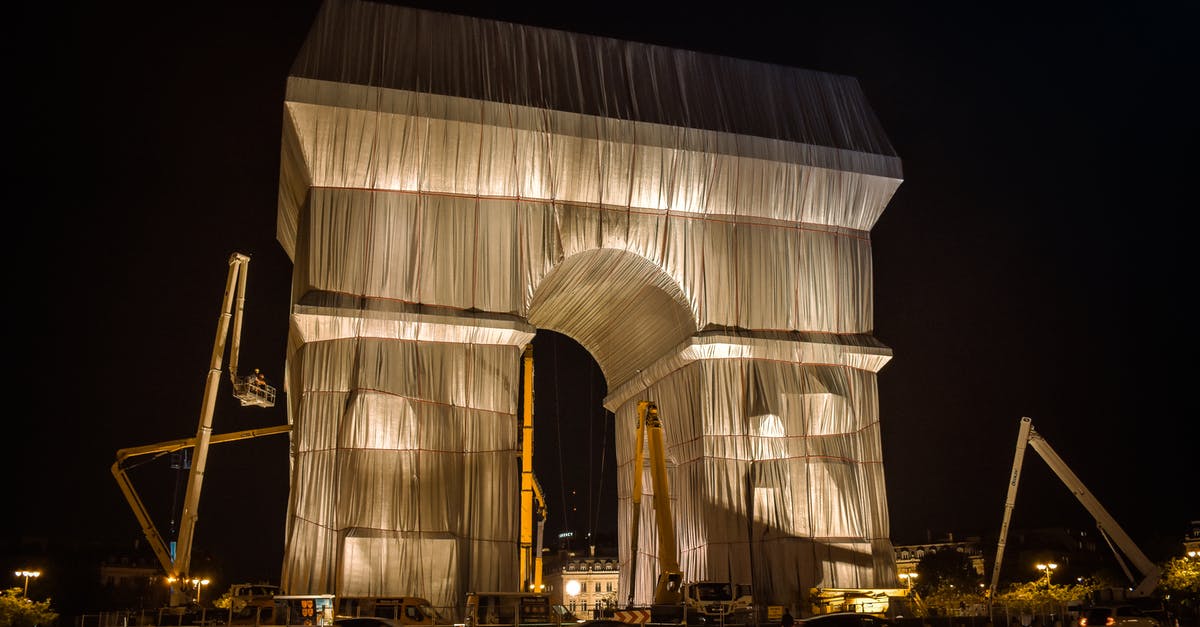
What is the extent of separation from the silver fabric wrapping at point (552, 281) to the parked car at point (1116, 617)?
20.3 ft

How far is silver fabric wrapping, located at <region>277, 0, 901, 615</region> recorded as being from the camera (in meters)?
23.0

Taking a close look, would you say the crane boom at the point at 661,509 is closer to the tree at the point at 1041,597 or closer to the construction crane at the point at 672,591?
the construction crane at the point at 672,591

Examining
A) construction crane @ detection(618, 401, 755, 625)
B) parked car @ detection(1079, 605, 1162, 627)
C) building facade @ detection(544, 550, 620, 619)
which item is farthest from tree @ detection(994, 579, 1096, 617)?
building facade @ detection(544, 550, 620, 619)

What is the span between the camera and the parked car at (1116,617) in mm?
19078

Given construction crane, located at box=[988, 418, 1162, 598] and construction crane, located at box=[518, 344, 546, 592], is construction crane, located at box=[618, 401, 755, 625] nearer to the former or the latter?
construction crane, located at box=[518, 344, 546, 592]

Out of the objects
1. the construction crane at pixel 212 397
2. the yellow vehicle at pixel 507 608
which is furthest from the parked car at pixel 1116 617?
the construction crane at pixel 212 397

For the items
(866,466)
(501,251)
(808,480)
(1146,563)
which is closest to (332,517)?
(501,251)

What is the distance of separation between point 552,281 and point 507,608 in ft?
28.1

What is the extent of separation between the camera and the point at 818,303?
27.1m

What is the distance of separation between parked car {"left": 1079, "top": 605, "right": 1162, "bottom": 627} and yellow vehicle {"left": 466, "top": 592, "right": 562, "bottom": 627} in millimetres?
10296

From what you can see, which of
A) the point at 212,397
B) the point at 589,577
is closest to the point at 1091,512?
the point at 212,397

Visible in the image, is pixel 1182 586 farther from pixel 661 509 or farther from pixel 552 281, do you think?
pixel 552 281

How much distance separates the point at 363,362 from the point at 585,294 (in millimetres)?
7431

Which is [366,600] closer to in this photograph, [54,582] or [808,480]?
[808,480]
